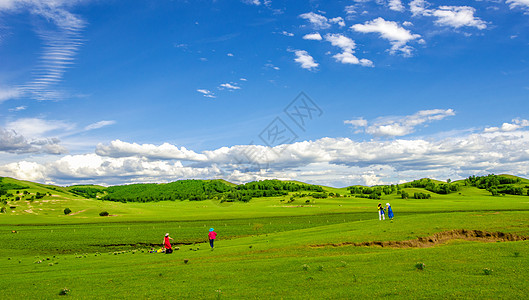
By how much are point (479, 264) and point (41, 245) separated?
71177mm

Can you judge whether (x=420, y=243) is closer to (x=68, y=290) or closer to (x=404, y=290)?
(x=404, y=290)

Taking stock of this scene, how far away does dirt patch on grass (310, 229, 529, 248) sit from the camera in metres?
32.6

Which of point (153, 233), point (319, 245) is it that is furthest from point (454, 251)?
point (153, 233)

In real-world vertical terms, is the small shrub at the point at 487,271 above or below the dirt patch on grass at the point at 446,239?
above

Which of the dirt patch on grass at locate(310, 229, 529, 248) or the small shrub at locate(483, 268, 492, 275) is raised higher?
the small shrub at locate(483, 268, 492, 275)

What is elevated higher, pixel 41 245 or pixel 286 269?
pixel 286 269

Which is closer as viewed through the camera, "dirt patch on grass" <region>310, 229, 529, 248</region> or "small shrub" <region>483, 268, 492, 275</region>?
"small shrub" <region>483, 268, 492, 275</region>

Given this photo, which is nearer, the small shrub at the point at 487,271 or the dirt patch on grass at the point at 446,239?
the small shrub at the point at 487,271

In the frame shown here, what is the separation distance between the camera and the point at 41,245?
60656mm

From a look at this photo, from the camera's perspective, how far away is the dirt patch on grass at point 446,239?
32.6m

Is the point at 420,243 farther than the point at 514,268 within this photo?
Yes

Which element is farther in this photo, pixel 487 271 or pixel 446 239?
pixel 446 239

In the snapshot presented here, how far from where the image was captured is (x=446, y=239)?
3503 cm

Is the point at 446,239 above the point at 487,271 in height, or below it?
below
